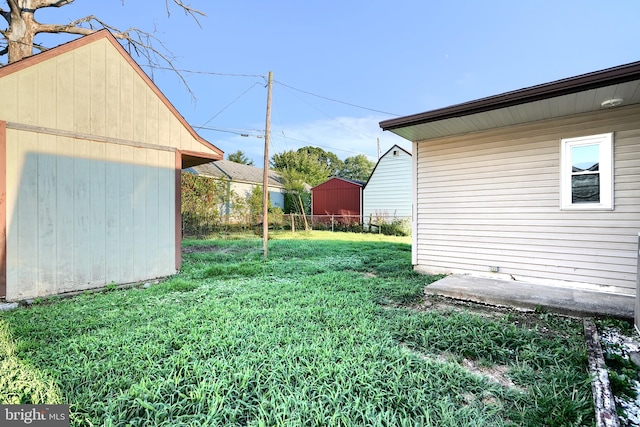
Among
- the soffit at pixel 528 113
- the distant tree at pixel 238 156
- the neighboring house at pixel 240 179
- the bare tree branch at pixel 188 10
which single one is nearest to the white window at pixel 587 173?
the soffit at pixel 528 113

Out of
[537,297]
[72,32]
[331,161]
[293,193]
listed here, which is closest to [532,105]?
[537,297]

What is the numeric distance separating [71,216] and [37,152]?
904mm

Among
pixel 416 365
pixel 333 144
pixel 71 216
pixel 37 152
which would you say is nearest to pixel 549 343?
pixel 416 365

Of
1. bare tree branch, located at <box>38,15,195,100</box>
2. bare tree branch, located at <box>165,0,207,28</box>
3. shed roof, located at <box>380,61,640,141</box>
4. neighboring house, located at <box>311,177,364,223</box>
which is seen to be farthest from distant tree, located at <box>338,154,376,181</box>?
shed roof, located at <box>380,61,640,141</box>

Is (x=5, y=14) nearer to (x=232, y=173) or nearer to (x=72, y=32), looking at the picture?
(x=72, y=32)

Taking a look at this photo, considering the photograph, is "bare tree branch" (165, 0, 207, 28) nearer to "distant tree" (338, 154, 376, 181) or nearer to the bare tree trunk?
the bare tree trunk

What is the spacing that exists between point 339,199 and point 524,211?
14181 millimetres

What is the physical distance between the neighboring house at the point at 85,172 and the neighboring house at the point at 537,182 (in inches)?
157

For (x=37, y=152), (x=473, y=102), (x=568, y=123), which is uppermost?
(x=473, y=102)

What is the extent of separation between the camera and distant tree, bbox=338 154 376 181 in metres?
41.3

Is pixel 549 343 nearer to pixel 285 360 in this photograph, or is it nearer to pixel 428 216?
pixel 285 360

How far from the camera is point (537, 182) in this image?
13.9 ft

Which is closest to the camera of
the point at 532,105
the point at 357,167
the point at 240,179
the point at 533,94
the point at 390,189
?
the point at 533,94

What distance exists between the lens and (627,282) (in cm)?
360
